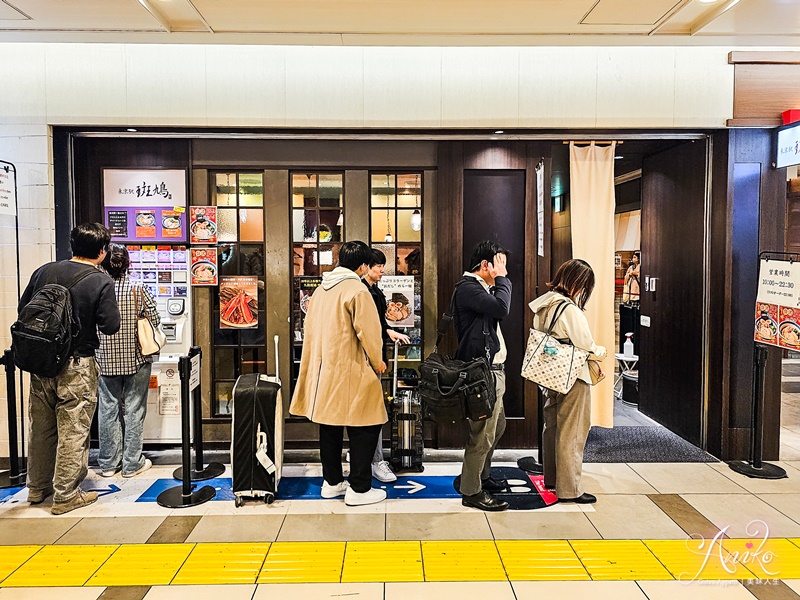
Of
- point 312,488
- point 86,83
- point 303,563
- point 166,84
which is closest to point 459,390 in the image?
point 303,563

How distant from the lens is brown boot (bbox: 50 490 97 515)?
3.59m

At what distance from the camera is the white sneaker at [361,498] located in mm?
3674

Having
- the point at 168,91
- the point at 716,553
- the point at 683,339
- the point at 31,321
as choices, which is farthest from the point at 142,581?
the point at 683,339

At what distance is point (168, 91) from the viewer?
14.7ft

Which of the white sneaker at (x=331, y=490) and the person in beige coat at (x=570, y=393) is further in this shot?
the white sneaker at (x=331, y=490)

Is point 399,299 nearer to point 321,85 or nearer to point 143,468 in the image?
point 321,85

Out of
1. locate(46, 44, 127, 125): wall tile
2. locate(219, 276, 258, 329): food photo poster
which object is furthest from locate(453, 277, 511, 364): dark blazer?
locate(46, 44, 127, 125): wall tile

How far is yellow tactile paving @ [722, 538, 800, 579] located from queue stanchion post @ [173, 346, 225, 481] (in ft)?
11.5

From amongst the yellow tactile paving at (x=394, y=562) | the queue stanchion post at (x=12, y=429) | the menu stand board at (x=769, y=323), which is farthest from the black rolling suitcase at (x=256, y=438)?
the menu stand board at (x=769, y=323)

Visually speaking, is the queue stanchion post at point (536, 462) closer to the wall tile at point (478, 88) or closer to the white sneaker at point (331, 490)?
the white sneaker at point (331, 490)

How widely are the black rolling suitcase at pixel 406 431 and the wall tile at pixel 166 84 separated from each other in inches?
104

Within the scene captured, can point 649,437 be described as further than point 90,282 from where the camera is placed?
Yes

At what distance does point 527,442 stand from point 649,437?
1.29 metres

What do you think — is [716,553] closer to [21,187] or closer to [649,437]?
[649,437]
